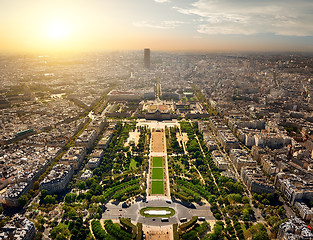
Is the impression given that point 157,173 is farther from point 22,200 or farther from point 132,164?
point 22,200

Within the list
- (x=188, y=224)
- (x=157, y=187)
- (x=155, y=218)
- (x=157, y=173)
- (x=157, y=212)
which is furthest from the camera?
(x=157, y=173)

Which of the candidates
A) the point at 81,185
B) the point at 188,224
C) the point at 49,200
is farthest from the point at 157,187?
the point at 49,200

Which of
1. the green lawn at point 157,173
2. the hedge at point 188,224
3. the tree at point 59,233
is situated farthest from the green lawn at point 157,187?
the tree at point 59,233

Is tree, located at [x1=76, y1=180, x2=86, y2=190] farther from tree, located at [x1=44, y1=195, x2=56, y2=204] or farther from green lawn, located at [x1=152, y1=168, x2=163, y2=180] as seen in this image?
green lawn, located at [x1=152, y1=168, x2=163, y2=180]

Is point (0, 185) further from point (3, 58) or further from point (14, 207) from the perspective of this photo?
point (3, 58)

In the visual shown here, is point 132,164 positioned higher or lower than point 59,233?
higher

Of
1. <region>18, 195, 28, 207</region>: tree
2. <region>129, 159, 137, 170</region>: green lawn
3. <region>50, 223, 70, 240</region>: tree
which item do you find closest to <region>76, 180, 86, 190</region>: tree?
<region>18, 195, 28, 207</region>: tree
